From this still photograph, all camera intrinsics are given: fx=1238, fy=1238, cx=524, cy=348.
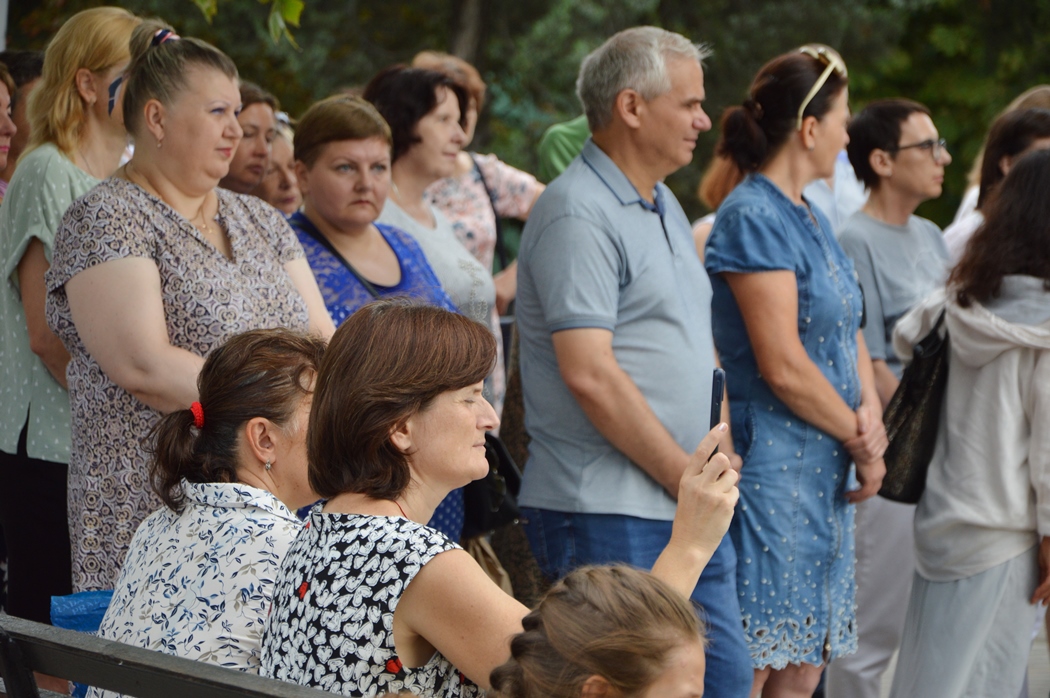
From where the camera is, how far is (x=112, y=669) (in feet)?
5.97

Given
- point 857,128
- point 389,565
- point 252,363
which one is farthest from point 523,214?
point 389,565

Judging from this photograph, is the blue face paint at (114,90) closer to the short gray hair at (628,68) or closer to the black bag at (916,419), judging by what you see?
the short gray hair at (628,68)

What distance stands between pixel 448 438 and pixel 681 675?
1.94ft

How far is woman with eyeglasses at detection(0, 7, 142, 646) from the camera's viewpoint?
3.14 meters

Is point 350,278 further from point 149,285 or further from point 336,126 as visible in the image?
point 149,285

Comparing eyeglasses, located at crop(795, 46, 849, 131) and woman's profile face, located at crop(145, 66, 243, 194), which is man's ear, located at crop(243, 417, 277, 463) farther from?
eyeglasses, located at crop(795, 46, 849, 131)

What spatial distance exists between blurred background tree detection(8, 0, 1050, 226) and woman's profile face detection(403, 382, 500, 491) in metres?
9.30

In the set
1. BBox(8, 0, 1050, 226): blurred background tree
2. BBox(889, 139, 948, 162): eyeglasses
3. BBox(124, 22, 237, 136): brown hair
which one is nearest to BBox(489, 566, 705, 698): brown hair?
BBox(124, 22, 237, 136): brown hair

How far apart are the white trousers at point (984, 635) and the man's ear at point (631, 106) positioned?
156 centimetres

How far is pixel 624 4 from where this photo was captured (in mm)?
12086

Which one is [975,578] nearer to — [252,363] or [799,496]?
[799,496]

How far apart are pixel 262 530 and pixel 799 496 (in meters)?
1.61

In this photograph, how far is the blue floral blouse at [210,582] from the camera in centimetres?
215

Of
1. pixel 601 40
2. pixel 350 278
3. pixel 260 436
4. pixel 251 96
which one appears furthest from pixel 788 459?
pixel 601 40
